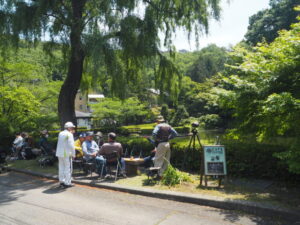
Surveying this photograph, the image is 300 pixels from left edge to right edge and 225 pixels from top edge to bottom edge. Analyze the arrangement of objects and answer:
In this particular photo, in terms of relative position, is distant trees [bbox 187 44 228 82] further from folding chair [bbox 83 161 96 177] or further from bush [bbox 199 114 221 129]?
folding chair [bbox 83 161 96 177]

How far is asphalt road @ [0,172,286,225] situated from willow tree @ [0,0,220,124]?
15.1 ft

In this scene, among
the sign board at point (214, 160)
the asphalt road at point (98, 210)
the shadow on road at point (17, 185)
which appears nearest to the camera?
the asphalt road at point (98, 210)

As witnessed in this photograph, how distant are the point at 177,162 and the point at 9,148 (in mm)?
11312

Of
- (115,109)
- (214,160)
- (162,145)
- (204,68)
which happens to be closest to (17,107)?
(162,145)

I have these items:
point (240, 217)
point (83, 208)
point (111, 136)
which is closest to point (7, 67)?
point (111, 136)

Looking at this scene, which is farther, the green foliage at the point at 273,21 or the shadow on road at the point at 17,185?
the green foliage at the point at 273,21

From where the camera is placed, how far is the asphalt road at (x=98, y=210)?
16.2 ft

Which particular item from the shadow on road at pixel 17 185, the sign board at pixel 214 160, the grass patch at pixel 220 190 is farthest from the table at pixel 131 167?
the sign board at pixel 214 160

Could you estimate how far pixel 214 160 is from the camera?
22.0ft

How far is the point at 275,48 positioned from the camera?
552 cm

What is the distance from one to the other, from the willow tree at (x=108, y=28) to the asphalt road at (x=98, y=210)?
181 inches

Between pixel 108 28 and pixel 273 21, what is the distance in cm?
3820

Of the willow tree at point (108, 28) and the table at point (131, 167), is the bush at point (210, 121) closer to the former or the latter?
the willow tree at point (108, 28)

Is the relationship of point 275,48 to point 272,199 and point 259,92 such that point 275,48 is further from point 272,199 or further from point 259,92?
point 272,199
